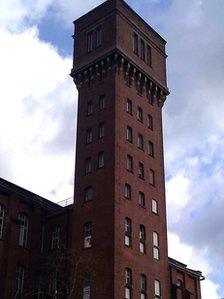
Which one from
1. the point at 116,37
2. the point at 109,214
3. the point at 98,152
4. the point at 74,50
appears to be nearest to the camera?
the point at 109,214

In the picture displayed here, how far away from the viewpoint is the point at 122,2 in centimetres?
6031

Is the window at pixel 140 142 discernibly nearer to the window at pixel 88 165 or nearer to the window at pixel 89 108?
the window at pixel 88 165

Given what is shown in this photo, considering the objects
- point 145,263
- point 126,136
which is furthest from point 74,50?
point 145,263

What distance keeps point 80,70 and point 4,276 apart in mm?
20302

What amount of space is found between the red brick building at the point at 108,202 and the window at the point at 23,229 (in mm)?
88

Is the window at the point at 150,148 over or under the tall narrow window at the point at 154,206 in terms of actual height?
over

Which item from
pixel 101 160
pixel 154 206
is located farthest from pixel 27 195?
pixel 154 206

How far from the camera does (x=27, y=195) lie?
184 feet

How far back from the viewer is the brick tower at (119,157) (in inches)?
1929

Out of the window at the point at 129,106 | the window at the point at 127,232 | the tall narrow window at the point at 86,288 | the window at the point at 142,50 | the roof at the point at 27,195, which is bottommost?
the tall narrow window at the point at 86,288

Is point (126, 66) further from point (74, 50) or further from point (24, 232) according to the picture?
point (24, 232)

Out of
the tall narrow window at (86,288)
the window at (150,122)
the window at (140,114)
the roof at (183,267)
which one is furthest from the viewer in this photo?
the window at (150,122)

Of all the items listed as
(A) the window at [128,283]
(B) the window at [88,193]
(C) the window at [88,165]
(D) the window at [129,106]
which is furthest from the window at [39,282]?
(D) the window at [129,106]

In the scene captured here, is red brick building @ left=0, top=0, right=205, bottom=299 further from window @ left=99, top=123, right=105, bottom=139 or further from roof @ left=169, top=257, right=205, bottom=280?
roof @ left=169, top=257, right=205, bottom=280
